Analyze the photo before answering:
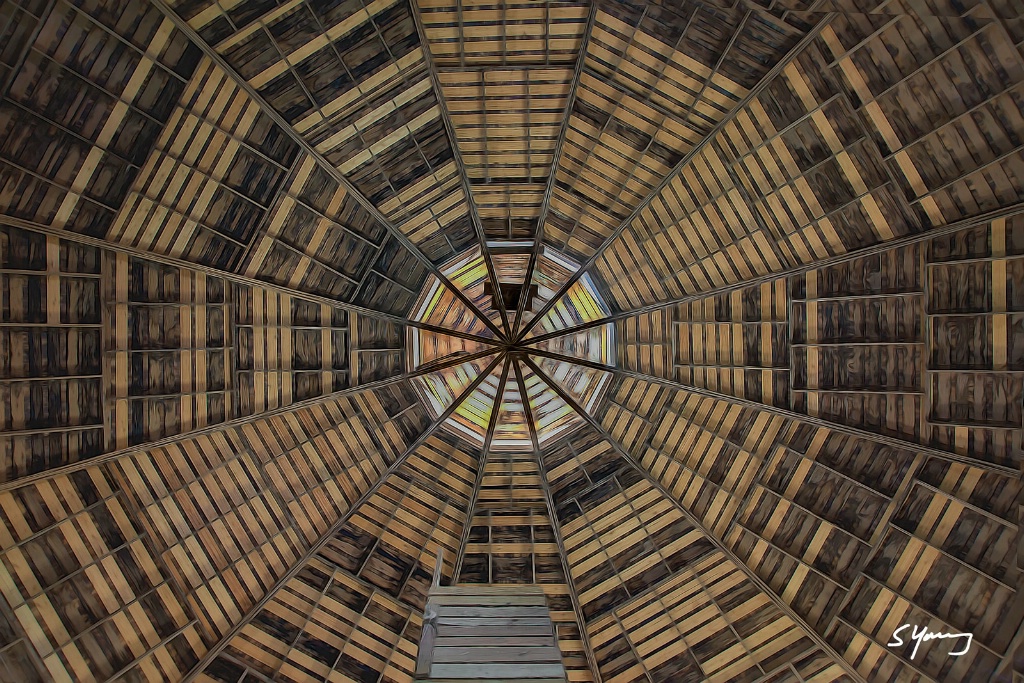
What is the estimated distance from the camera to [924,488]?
1570cm

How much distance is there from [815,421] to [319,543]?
1263 centimetres

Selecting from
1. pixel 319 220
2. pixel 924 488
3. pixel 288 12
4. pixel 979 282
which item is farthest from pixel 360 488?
pixel 979 282

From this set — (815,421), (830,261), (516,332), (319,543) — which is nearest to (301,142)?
(516,332)

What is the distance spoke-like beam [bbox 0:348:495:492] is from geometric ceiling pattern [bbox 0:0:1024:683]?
12 centimetres

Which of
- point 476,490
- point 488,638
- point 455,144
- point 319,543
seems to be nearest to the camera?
point 488,638

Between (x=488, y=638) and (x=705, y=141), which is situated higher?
(x=705, y=141)

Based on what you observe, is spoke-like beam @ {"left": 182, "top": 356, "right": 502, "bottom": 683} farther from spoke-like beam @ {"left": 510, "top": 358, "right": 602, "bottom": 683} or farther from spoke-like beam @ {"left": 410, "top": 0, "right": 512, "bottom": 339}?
spoke-like beam @ {"left": 410, "top": 0, "right": 512, "bottom": 339}

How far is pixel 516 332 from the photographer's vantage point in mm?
21281

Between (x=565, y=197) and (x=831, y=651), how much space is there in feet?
42.0

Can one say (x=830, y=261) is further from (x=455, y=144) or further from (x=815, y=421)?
(x=455, y=144)

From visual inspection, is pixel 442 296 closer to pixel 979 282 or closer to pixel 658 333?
pixel 658 333

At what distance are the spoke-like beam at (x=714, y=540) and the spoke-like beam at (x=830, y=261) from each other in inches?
99.2

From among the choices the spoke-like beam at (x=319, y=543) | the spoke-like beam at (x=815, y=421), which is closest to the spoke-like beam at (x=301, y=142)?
the spoke-like beam at (x=319, y=543)
